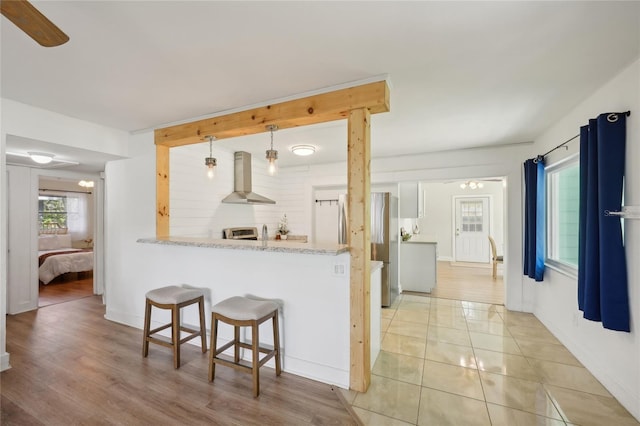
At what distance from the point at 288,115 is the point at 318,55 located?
0.72 metres

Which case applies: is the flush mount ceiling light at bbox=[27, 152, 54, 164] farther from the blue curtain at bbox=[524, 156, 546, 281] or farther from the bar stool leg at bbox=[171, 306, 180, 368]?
the blue curtain at bbox=[524, 156, 546, 281]

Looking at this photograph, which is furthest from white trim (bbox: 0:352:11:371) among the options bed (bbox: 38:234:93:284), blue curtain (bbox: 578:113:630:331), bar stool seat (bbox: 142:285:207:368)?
blue curtain (bbox: 578:113:630:331)

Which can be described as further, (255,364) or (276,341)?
(276,341)

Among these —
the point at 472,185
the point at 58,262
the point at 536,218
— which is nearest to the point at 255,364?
the point at 536,218

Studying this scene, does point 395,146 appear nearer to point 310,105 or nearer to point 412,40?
point 310,105

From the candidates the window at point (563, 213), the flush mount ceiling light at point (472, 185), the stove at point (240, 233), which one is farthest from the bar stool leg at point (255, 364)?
the flush mount ceiling light at point (472, 185)

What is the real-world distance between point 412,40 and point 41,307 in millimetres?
5955

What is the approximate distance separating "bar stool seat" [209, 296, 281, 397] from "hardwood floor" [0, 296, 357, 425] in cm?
15

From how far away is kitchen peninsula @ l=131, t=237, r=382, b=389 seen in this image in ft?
7.64

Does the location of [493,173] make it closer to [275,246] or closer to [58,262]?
[275,246]


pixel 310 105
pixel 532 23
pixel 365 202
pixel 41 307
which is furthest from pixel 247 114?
pixel 41 307

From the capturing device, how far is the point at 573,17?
1538mm

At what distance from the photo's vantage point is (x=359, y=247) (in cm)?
224

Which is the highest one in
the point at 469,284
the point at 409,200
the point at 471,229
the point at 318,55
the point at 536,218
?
the point at 318,55
